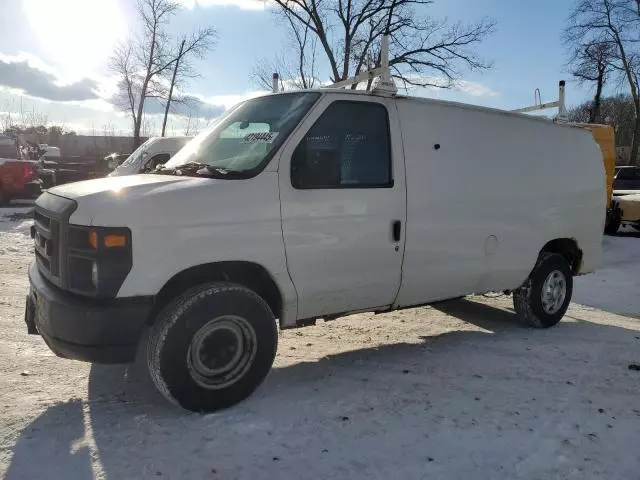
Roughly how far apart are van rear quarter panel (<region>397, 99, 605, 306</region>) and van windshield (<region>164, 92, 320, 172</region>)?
0.98 metres

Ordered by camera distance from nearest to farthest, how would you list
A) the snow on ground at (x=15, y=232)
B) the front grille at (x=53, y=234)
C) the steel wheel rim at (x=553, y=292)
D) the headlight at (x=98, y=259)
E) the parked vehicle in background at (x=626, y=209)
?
the headlight at (x=98, y=259), the front grille at (x=53, y=234), the steel wheel rim at (x=553, y=292), the snow on ground at (x=15, y=232), the parked vehicle in background at (x=626, y=209)

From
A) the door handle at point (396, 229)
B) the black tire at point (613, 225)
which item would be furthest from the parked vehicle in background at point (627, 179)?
the door handle at point (396, 229)

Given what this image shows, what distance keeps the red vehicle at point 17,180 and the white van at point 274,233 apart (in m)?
13.8

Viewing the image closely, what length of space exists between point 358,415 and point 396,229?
1481 mm

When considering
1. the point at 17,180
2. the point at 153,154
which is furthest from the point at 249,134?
the point at 17,180

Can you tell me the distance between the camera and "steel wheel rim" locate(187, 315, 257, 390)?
11.8 ft

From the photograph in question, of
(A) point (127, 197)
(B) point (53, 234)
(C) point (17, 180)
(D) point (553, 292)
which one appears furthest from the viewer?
(C) point (17, 180)

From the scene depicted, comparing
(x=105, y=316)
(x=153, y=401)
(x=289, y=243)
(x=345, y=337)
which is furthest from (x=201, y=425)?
(x=345, y=337)

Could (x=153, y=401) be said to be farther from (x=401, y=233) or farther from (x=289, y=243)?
(x=401, y=233)

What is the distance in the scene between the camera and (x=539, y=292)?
5.92 meters

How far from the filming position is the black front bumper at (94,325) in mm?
3285

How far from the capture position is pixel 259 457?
310 cm

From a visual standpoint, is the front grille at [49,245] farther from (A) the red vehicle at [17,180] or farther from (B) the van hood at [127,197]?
(A) the red vehicle at [17,180]

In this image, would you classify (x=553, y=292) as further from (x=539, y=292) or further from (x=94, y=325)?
(x=94, y=325)
